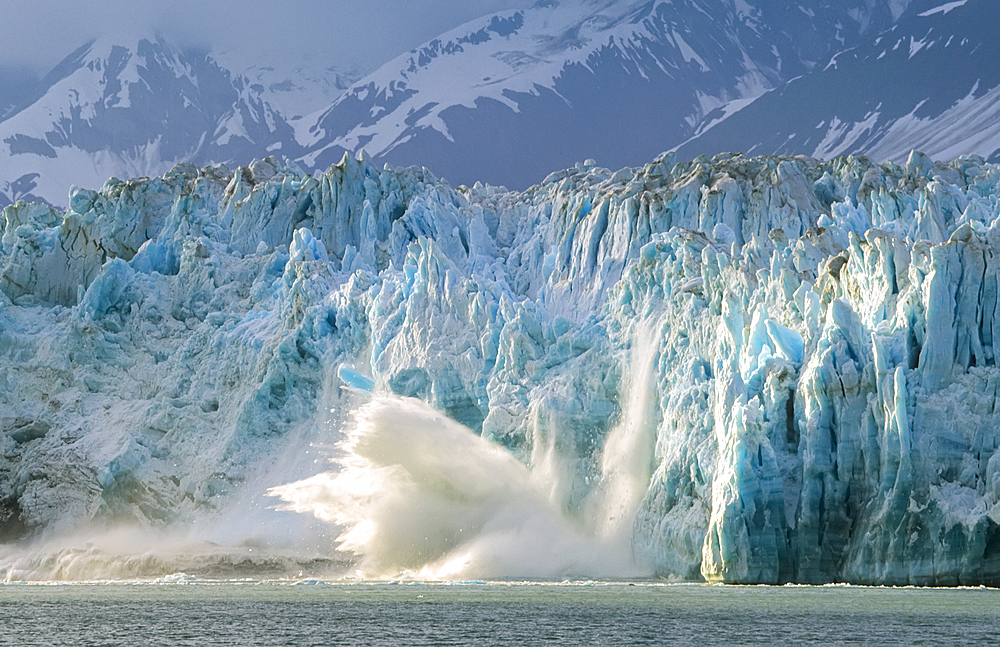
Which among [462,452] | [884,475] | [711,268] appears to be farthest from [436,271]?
[884,475]

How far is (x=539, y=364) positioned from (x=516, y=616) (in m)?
20.1

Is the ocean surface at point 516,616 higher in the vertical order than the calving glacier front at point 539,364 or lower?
lower

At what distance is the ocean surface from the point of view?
31.8m

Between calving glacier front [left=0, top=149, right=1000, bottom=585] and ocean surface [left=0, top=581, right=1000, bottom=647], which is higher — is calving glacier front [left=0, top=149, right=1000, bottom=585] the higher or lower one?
the higher one

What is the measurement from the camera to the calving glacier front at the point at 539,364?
4394 cm

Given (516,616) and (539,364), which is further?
(539,364)

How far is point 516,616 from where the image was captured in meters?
37.4

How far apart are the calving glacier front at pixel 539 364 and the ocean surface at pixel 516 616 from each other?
386 centimetres

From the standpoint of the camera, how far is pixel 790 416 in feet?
152

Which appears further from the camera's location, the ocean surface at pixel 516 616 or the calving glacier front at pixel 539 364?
the calving glacier front at pixel 539 364

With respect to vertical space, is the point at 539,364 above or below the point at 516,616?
above

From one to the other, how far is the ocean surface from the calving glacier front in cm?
386

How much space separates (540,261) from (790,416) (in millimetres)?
22778

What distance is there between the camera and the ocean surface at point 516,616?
3175 cm
